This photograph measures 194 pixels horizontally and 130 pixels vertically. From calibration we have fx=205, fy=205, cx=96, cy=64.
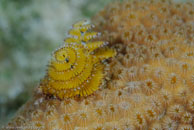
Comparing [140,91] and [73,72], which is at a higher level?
[73,72]

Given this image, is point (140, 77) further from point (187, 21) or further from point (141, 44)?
point (187, 21)

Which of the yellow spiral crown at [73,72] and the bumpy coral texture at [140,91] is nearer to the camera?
the bumpy coral texture at [140,91]

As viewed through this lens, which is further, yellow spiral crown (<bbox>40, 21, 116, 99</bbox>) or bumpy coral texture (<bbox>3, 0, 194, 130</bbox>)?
yellow spiral crown (<bbox>40, 21, 116, 99</bbox>)

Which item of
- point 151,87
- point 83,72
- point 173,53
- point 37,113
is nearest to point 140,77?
point 151,87
